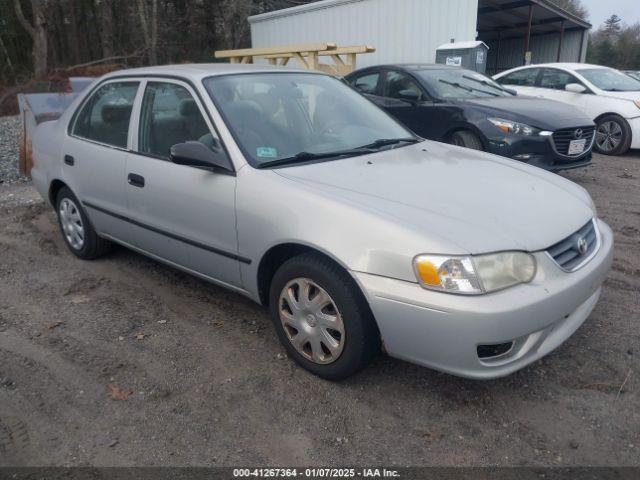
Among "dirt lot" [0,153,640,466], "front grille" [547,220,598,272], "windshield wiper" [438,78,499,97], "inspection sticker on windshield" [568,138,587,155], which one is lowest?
"dirt lot" [0,153,640,466]

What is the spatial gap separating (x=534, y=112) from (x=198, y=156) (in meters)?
4.89

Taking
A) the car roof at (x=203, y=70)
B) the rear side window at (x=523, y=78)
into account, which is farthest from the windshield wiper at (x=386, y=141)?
the rear side window at (x=523, y=78)

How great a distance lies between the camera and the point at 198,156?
3080 mm

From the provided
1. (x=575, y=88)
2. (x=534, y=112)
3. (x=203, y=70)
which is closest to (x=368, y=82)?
(x=534, y=112)

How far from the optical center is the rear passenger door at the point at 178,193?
10.5 ft

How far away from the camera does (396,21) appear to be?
487 inches

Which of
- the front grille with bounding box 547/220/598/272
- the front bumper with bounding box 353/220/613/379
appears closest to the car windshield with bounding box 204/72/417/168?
the front bumper with bounding box 353/220/613/379

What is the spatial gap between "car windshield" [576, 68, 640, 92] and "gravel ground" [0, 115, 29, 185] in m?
9.29

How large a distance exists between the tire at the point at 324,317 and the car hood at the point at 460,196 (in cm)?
33

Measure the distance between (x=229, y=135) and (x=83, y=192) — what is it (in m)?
1.76

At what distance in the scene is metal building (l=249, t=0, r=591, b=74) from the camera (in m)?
11.5

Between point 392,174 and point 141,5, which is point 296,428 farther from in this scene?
point 141,5

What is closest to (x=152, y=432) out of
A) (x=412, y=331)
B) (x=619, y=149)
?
(x=412, y=331)

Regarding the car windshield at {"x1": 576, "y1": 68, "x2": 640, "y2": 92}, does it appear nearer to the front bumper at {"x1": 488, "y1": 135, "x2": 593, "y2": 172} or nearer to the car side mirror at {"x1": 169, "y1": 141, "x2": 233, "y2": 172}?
the front bumper at {"x1": 488, "y1": 135, "x2": 593, "y2": 172}
